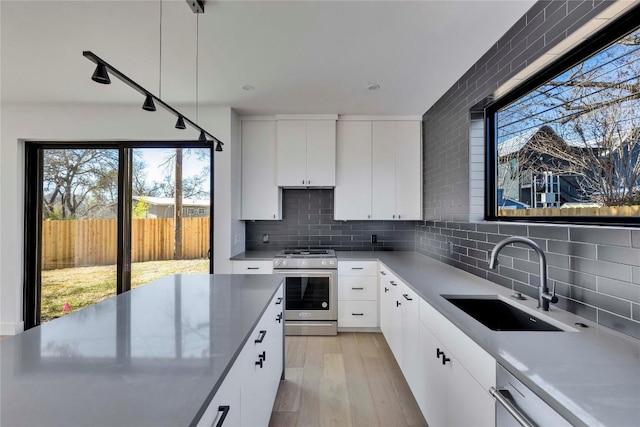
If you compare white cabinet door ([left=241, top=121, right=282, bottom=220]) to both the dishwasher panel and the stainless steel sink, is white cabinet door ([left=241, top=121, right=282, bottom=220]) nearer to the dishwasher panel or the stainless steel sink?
the stainless steel sink

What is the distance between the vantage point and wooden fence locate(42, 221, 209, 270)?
3258 mm

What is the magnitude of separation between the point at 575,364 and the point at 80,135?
4.39 meters

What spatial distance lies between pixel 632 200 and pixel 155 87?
3.48 metres

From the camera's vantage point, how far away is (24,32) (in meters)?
1.87

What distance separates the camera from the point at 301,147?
3.39 meters

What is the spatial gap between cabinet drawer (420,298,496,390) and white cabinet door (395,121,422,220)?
1.95 meters

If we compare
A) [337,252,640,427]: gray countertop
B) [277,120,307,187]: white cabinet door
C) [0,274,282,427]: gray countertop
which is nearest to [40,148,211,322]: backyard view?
[277,120,307,187]: white cabinet door

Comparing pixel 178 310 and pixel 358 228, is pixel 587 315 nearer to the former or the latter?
pixel 178 310

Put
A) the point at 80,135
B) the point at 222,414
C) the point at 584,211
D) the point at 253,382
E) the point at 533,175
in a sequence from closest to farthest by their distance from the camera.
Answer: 1. the point at 222,414
2. the point at 253,382
3. the point at 584,211
4. the point at 533,175
5. the point at 80,135

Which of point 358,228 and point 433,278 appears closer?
point 433,278

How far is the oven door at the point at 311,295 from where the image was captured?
3109 mm

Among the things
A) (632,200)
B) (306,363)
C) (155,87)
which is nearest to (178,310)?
(306,363)

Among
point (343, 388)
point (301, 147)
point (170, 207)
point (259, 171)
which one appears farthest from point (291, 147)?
point (343, 388)

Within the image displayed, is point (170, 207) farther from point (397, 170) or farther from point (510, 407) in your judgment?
point (510, 407)
